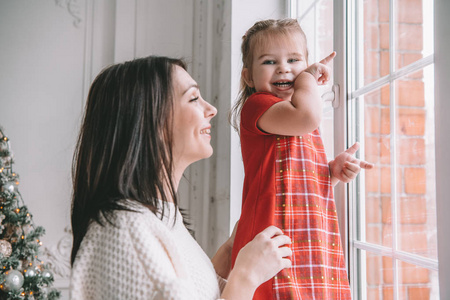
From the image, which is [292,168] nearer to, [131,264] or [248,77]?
[248,77]

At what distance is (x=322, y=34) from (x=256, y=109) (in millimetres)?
777

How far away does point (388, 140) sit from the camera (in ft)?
4.12

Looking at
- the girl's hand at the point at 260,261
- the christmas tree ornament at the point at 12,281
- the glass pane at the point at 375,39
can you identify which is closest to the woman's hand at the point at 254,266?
the girl's hand at the point at 260,261

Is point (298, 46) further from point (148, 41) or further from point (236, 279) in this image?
point (148, 41)

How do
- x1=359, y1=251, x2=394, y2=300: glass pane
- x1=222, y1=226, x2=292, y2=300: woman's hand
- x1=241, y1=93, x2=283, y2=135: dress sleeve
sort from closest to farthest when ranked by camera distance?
x1=222, y1=226, x2=292, y2=300: woman's hand < x1=241, y1=93, x2=283, y2=135: dress sleeve < x1=359, y1=251, x2=394, y2=300: glass pane

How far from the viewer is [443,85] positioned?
36.4 inches

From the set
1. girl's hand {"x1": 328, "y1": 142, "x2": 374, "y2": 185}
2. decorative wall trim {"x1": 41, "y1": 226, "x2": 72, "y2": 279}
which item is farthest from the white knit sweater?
decorative wall trim {"x1": 41, "y1": 226, "x2": 72, "y2": 279}

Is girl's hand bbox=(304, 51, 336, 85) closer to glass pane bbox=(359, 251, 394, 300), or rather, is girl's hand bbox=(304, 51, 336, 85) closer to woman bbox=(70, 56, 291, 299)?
woman bbox=(70, 56, 291, 299)

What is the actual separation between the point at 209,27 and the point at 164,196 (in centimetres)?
184

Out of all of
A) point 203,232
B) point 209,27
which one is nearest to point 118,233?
point 203,232

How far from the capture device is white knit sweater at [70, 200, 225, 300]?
29.3 inches

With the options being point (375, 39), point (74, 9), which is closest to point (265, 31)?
point (375, 39)

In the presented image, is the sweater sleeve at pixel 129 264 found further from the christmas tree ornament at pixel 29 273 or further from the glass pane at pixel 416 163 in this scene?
the christmas tree ornament at pixel 29 273

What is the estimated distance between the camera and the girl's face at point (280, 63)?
119 cm
